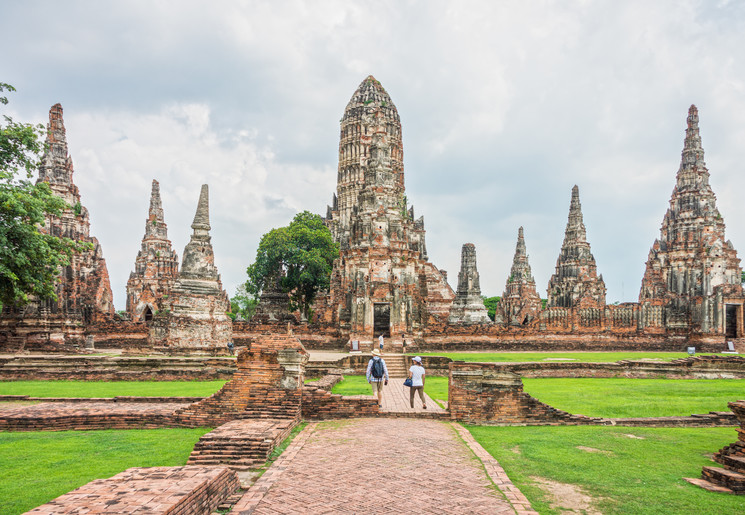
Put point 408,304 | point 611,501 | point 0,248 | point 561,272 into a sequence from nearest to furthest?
1. point 611,501
2. point 0,248
3. point 408,304
4. point 561,272

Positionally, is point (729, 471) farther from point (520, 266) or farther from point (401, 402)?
point (520, 266)

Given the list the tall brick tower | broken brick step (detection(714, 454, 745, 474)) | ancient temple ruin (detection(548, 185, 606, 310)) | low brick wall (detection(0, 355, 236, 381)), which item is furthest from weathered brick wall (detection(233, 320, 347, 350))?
ancient temple ruin (detection(548, 185, 606, 310))

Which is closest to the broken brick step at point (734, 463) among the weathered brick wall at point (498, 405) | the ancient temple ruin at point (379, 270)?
the weathered brick wall at point (498, 405)

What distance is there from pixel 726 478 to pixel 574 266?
144 feet

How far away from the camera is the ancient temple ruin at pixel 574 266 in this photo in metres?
46.8

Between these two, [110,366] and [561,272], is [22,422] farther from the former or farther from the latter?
[561,272]

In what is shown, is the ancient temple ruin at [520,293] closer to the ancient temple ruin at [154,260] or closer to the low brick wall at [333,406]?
the ancient temple ruin at [154,260]

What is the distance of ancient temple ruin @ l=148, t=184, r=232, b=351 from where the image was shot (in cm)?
2197

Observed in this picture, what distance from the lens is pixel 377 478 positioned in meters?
6.37

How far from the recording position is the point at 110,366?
17047 mm

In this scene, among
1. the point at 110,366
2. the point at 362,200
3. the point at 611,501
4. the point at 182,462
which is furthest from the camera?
the point at 362,200

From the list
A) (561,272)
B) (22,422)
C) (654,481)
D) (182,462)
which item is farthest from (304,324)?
(561,272)

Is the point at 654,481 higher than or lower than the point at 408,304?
lower

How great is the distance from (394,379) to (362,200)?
41.8 feet
